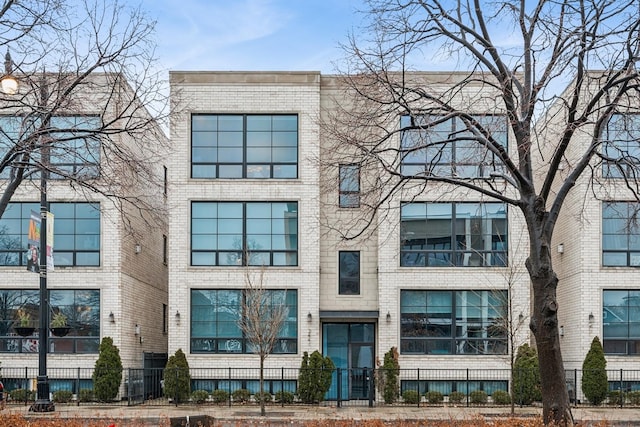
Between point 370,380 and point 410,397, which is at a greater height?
point 370,380

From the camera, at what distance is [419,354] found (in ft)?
94.8

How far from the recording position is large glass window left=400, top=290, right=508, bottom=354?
29.0 metres

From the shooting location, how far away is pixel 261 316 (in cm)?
2747

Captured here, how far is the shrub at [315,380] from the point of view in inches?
1089

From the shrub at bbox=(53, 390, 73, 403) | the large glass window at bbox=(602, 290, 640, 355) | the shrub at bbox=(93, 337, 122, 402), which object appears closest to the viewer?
the shrub at bbox=(93, 337, 122, 402)

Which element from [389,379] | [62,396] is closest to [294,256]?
[389,379]

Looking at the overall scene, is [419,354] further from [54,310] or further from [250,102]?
[54,310]

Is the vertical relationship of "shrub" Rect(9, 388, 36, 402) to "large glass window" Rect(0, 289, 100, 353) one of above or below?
below

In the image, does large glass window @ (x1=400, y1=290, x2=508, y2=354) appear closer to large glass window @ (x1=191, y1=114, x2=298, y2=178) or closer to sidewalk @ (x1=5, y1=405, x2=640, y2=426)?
sidewalk @ (x1=5, y1=405, x2=640, y2=426)

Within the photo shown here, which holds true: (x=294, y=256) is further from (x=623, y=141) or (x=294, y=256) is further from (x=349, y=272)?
(x=623, y=141)

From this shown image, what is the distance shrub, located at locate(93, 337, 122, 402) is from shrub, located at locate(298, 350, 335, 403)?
6.31 metres

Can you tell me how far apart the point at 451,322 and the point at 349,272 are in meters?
4.21

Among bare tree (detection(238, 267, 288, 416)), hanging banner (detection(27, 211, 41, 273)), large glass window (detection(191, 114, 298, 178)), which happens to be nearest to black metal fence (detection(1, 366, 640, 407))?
bare tree (detection(238, 267, 288, 416))

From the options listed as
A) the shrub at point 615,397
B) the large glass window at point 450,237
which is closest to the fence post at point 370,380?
the large glass window at point 450,237
